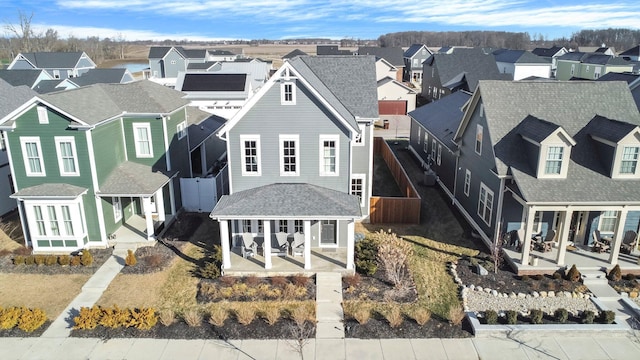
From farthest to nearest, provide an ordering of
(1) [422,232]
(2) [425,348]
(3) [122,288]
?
(1) [422,232] < (3) [122,288] < (2) [425,348]

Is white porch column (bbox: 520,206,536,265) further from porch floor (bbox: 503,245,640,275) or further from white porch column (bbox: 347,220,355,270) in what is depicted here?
white porch column (bbox: 347,220,355,270)

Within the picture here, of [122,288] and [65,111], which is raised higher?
[65,111]

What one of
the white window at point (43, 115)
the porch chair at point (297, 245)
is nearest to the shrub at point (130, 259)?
the white window at point (43, 115)

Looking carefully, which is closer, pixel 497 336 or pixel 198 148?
pixel 497 336

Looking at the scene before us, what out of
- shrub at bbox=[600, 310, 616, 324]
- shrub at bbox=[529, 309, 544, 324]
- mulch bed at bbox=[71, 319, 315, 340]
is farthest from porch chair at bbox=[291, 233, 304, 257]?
shrub at bbox=[600, 310, 616, 324]

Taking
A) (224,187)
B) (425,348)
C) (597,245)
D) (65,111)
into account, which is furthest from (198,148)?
(597,245)

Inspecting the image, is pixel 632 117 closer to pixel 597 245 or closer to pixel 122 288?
pixel 597 245

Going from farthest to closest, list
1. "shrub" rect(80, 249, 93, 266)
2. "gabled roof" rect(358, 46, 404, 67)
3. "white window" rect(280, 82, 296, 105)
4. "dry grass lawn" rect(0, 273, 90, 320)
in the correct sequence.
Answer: "gabled roof" rect(358, 46, 404, 67) → "shrub" rect(80, 249, 93, 266) → "white window" rect(280, 82, 296, 105) → "dry grass lawn" rect(0, 273, 90, 320)
